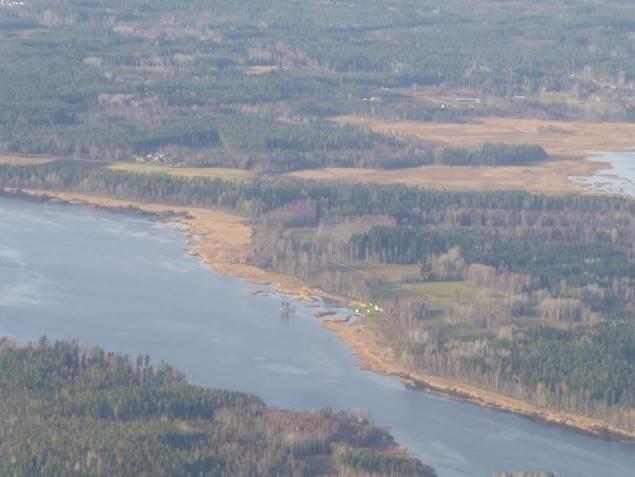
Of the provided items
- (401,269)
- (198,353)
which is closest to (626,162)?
(401,269)

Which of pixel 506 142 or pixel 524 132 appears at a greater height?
pixel 506 142

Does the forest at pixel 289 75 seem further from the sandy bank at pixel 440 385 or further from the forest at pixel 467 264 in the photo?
the sandy bank at pixel 440 385

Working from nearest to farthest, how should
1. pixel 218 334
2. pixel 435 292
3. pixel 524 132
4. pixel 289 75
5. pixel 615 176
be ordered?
pixel 218 334 < pixel 435 292 < pixel 615 176 < pixel 524 132 < pixel 289 75

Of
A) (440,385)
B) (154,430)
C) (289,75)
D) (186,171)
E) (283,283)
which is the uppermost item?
(154,430)

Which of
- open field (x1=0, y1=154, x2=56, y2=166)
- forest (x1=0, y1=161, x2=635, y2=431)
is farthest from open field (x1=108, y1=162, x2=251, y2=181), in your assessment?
open field (x1=0, y1=154, x2=56, y2=166)

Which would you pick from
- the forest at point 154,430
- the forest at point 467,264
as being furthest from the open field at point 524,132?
the forest at point 154,430

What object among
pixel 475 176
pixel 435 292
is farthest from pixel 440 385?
pixel 475 176

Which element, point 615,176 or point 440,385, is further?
point 615,176

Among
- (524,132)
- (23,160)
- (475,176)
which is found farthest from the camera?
Answer: (524,132)

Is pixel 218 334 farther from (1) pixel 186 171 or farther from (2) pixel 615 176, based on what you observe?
(2) pixel 615 176
